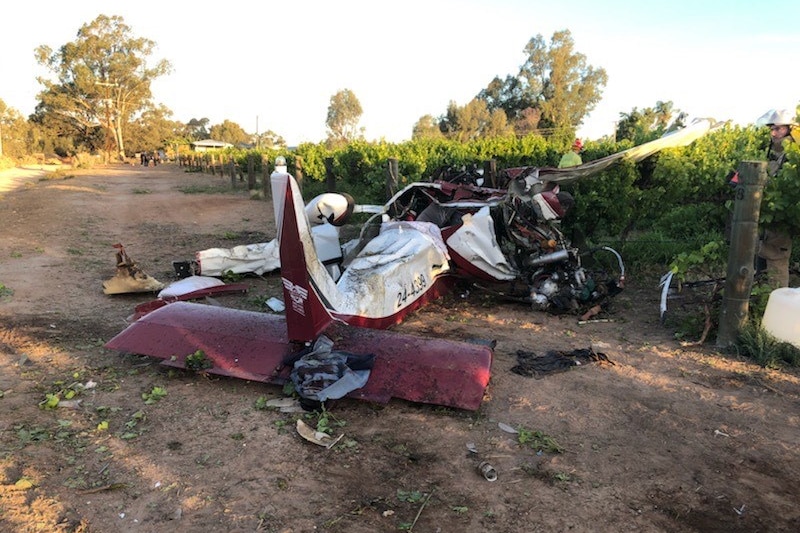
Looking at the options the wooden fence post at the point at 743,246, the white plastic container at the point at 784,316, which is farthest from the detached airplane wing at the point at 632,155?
the white plastic container at the point at 784,316

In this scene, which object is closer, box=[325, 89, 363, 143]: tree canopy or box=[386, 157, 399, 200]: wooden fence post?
box=[386, 157, 399, 200]: wooden fence post

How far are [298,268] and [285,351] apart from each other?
0.85 metres

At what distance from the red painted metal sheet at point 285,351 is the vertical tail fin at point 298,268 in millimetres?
317

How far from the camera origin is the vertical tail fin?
3.46 metres

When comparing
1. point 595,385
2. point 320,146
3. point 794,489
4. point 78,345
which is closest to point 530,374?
point 595,385

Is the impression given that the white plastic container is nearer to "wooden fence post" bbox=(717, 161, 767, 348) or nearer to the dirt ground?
"wooden fence post" bbox=(717, 161, 767, 348)

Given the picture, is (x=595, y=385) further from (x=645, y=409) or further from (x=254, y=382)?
(x=254, y=382)

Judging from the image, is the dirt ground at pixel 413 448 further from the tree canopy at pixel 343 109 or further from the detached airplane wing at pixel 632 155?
the tree canopy at pixel 343 109

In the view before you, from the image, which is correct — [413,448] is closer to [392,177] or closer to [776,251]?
[776,251]

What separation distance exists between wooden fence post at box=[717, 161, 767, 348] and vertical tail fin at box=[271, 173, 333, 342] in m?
3.78

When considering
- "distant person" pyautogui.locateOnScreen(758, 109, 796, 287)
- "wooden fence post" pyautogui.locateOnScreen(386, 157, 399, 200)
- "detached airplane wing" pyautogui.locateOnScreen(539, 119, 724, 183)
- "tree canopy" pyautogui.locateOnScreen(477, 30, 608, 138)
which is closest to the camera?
"distant person" pyautogui.locateOnScreen(758, 109, 796, 287)

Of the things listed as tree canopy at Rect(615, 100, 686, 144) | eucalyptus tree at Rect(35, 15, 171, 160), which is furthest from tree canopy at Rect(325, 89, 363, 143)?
tree canopy at Rect(615, 100, 686, 144)

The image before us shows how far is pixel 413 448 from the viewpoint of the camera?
135 inches

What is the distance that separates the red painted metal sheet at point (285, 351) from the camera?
3828mm
